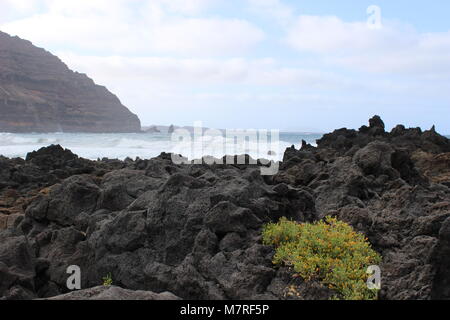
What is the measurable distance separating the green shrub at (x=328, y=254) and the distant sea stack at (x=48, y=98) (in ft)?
452

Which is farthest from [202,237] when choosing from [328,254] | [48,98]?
[48,98]

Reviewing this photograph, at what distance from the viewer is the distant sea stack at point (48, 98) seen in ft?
449

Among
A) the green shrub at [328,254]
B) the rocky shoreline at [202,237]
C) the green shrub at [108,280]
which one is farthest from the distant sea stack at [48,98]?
the green shrub at [328,254]

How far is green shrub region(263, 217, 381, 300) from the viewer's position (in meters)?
5.77

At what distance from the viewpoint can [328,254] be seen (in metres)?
6.34

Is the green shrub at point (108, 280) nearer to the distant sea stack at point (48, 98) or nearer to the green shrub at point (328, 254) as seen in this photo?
the green shrub at point (328, 254)

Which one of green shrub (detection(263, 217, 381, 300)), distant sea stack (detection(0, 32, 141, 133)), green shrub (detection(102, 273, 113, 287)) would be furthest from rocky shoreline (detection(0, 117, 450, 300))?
distant sea stack (detection(0, 32, 141, 133))

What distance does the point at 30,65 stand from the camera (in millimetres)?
166375

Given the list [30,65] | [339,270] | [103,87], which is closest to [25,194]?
[339,270]

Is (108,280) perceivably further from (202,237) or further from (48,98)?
(48,98)

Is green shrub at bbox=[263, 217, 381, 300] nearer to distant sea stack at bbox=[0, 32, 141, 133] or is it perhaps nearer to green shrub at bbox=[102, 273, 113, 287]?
green shrub at bbox=[102, 273, 113, 287]

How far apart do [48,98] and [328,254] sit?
160 metres

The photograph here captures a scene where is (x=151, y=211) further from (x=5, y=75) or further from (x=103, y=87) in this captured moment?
(x=103, y=87)

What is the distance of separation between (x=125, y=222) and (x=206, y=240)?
1462 millimetres
